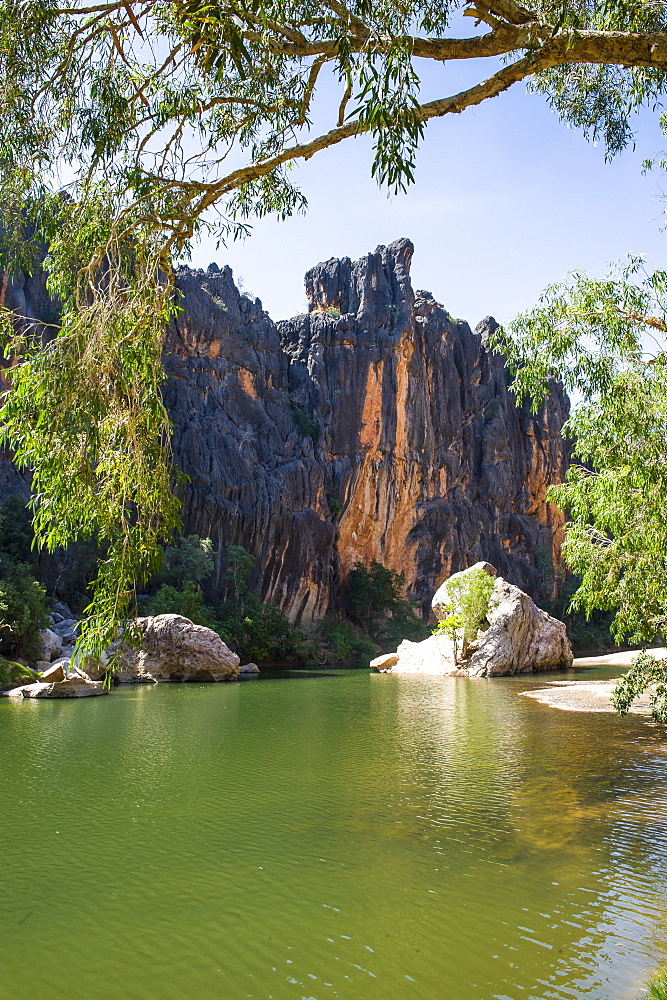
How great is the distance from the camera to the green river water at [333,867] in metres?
4.05

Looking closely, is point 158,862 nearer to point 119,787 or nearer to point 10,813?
point 10,813

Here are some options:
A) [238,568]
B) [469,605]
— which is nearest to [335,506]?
[238,568]

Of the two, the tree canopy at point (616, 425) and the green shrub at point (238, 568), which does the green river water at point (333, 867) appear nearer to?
the tree canopy at point (616, 425)

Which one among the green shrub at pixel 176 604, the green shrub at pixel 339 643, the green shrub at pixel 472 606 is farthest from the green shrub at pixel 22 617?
the green shrub at pixel 339 643

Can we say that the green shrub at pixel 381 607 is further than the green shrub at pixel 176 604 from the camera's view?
Yes

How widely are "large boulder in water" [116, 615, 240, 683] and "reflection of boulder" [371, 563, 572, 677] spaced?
9.61 m

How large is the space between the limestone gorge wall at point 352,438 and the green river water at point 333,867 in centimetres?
3240

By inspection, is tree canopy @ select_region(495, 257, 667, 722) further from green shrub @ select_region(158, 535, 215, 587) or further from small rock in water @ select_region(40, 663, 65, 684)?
green shrub @ select_region(158, 535, 215, 587)

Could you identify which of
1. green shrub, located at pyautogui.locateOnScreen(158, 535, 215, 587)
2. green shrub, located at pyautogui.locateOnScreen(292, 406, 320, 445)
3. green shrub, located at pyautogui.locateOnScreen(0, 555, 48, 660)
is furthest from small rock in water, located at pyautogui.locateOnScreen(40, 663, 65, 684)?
green shrub, located at pyautogui.locateOnScreen(292, 406, 320, 445)

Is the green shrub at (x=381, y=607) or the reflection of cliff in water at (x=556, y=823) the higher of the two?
the green shrub at (x=381, y=607)

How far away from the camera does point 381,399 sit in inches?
2055

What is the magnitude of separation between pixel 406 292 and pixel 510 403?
14.0 meters

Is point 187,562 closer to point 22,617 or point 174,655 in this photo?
point 174,655

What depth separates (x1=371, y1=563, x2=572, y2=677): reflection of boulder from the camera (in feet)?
90.0
